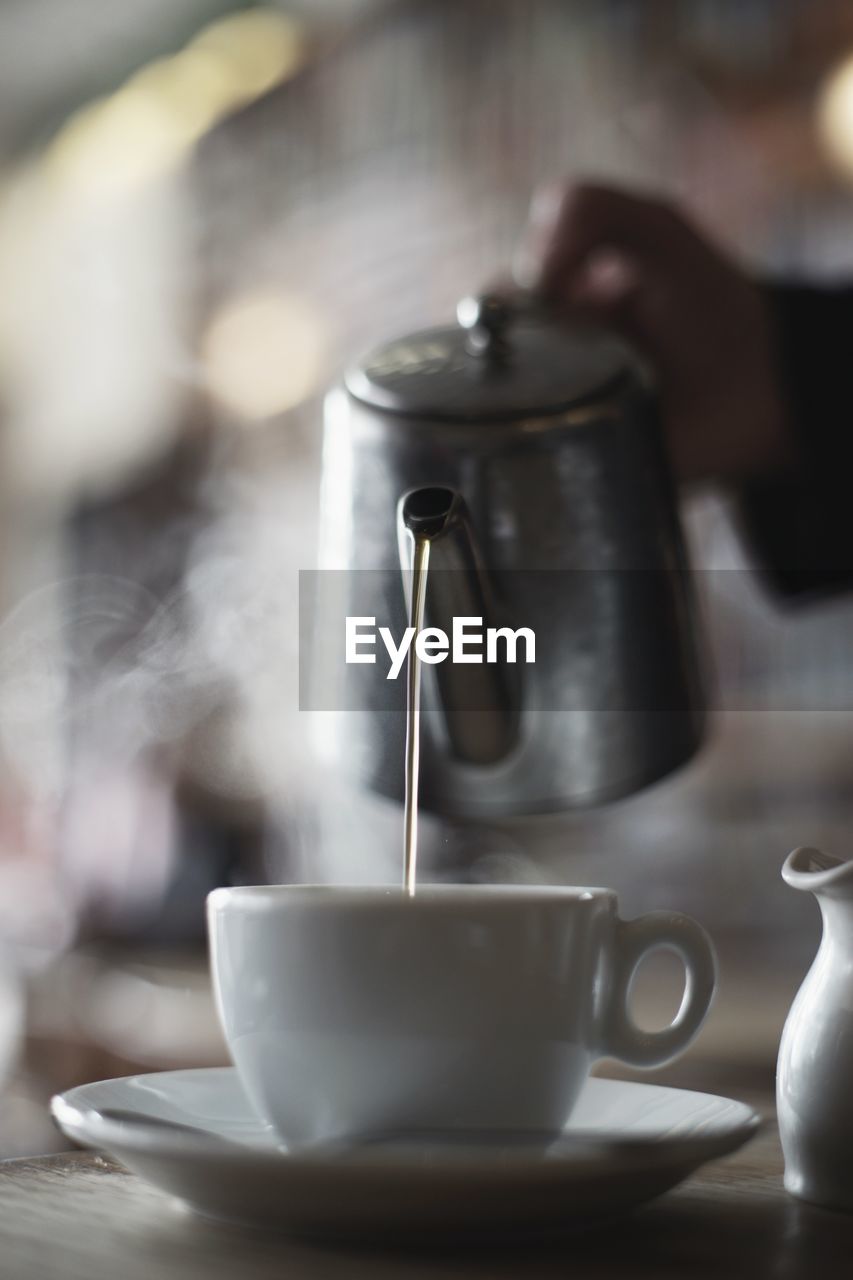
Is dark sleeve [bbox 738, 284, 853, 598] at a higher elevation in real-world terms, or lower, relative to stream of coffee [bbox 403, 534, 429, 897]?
higher

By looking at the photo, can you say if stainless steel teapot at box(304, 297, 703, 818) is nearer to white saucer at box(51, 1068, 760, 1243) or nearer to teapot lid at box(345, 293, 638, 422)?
teapot lid at box(345, 293, 638, 422)

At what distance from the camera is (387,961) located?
0.91 ft

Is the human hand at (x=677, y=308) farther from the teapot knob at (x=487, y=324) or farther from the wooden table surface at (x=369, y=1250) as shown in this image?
the wooden table surface at (x=369, y=1250)

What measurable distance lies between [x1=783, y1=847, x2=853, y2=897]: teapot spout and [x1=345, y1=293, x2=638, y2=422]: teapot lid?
20 cm

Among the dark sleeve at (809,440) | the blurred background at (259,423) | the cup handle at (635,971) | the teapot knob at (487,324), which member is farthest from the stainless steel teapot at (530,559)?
the blurred background at (259,423)

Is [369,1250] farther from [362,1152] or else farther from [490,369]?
[490,369]

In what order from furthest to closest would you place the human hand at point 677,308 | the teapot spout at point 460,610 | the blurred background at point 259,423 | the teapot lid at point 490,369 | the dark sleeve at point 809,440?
the blurred background at point 259,423
the dark sleeve at point 809,440
the human hand at point 677,308
the teapot lid at point 490,369
the teapot spout at point 460,610

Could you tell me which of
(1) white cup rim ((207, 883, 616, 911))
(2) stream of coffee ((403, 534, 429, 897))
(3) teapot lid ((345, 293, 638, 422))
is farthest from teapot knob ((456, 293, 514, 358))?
(1) white cup rim ((207, 883, 616, 911))

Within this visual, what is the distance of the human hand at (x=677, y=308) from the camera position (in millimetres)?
584

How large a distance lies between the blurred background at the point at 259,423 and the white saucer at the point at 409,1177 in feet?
2.15

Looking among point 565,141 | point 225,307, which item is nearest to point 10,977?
point 225,307

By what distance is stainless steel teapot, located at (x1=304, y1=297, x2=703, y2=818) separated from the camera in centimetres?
46

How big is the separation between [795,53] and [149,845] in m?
1.26

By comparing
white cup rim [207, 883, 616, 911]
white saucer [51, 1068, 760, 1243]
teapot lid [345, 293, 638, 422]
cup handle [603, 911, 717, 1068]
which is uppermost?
teapot lid [345, 293, 638, 422]
